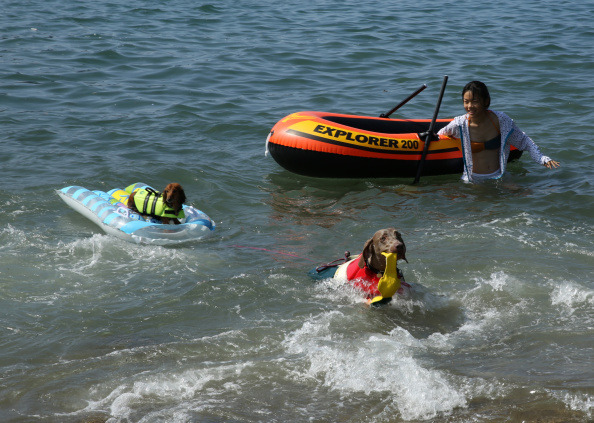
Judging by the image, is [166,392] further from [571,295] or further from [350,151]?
[350,151]

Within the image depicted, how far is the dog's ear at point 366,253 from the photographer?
594 cm

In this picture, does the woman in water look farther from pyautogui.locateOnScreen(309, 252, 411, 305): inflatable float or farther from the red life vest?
the red life vest


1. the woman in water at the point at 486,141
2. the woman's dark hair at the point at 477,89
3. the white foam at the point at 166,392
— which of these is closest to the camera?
the white foam at the point at 166,392

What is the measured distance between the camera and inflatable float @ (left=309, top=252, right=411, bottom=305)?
584cm

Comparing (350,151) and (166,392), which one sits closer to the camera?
(166,392)

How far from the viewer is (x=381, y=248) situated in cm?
580

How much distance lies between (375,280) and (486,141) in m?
4.29

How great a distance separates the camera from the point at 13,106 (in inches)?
508

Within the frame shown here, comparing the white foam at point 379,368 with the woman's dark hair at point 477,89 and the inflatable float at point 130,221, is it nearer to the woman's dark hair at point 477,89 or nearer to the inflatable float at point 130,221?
the inflatable float at point 130,221

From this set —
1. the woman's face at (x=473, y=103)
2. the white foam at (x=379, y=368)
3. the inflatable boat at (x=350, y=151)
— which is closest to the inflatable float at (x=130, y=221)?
the inflatable boat at (x=350, y=151)

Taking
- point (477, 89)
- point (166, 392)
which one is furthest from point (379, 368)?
point (477, 89)

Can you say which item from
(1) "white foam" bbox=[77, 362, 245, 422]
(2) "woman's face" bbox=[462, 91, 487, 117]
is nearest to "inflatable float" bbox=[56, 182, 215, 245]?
(1) "white foam" bbox=[77, 362, 245, 422]

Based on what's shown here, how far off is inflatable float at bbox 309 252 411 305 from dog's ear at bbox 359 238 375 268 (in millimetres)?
57

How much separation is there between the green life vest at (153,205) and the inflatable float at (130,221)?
9 cm
